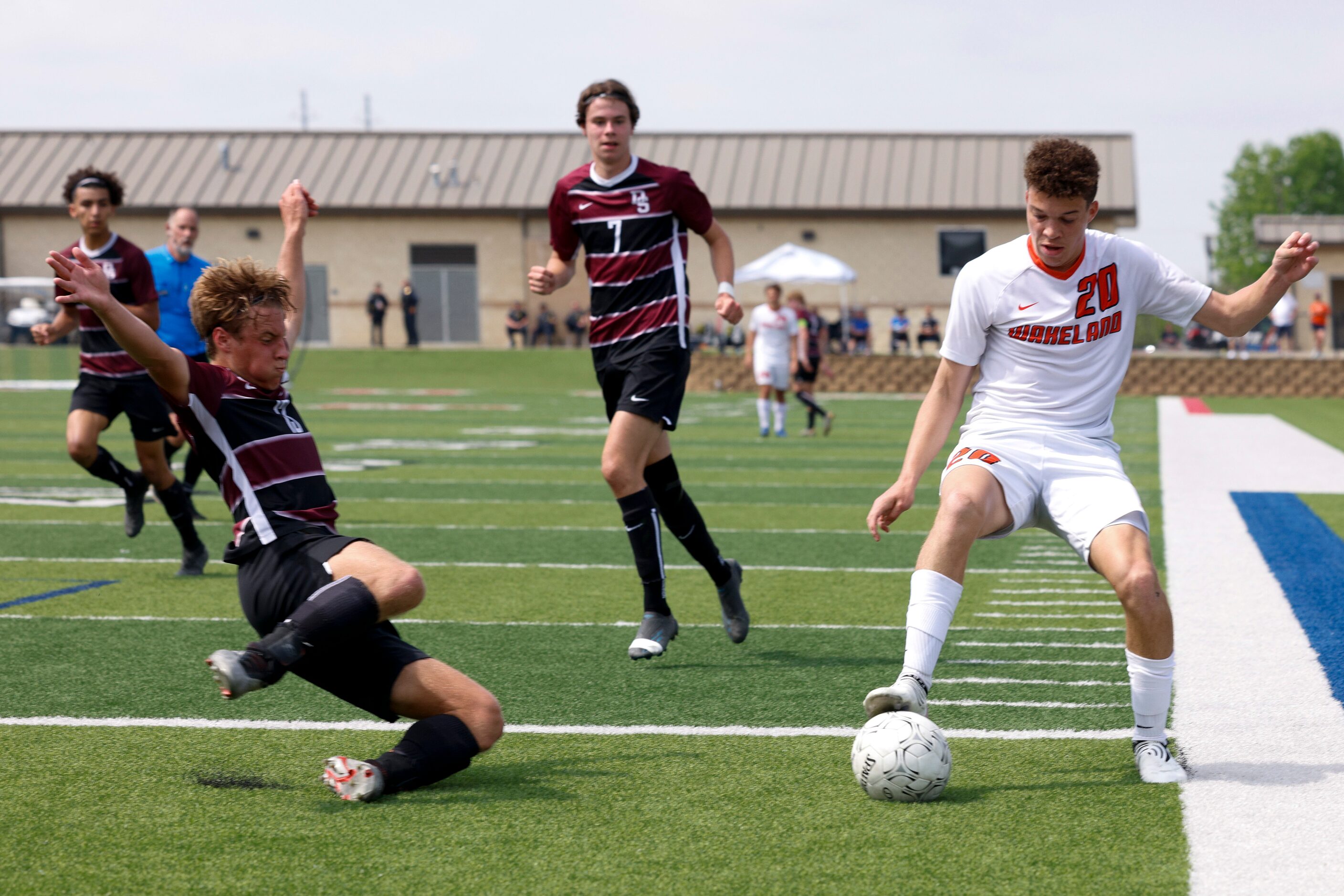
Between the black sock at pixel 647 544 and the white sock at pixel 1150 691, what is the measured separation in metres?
2.25

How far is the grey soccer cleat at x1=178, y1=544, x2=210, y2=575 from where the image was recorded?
8.00m

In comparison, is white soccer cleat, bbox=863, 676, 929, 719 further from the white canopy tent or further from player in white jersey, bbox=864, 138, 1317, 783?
the white canopy tent

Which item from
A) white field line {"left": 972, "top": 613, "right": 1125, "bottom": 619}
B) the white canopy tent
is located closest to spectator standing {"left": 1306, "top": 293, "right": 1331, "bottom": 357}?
the white canopy tent

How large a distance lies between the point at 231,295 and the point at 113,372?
4.80 meters

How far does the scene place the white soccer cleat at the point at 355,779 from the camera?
3854mm

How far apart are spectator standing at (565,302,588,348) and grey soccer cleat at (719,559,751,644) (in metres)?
36.9

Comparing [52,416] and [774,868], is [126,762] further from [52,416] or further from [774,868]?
[52,416]

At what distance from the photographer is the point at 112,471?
8820 mm

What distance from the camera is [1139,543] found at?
397 centimetres

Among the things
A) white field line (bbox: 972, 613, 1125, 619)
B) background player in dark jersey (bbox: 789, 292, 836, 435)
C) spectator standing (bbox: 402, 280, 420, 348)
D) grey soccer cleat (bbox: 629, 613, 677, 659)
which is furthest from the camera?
spectator standing (bbox: 402, 280, 420, 348)

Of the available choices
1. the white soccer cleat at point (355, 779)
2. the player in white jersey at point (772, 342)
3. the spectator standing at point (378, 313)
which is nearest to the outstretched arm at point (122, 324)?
the white soccer cleat at point (355, 779)

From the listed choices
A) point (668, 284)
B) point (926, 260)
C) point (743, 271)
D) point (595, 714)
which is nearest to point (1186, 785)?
point (595, 714)

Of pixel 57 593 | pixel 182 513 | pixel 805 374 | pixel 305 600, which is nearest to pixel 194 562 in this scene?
pixel 182 513

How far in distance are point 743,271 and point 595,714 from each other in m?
25.3
